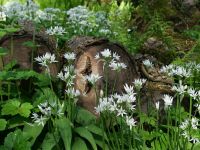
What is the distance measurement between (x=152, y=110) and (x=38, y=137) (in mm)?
1062

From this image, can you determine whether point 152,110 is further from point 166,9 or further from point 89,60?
point 166,9

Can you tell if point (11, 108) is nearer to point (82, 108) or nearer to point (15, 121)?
point (15, 121)

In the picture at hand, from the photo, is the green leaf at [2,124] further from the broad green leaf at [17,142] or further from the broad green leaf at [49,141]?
the broad green leaf at [49,141]

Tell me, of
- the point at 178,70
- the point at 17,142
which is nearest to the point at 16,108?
the point at 17,142

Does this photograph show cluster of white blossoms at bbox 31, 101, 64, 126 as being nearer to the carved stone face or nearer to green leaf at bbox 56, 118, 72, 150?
green leaf at bbox 56, 118, 72, 150

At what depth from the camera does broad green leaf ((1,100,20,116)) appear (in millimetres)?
3578

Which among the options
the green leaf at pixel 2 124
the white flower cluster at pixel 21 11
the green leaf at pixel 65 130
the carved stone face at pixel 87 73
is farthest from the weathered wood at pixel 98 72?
the white flower cluster at pixel 21 11

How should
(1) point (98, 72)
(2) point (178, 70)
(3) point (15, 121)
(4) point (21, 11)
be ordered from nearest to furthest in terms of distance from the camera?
(2) point (178, 70)
(3) point (15, 121)
(1) point (98, 72)
(4) point (21, 11)

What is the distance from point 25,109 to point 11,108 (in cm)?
11

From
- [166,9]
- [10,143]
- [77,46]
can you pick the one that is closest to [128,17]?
[166,9]

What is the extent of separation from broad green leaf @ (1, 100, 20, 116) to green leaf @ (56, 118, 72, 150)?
419 millimetres

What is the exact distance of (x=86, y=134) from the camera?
3.46m

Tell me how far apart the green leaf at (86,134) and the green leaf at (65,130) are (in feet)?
0.37

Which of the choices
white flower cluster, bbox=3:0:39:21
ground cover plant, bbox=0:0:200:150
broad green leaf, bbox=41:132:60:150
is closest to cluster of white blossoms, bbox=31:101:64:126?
ground cover plant, bbox=0:0:200:150
